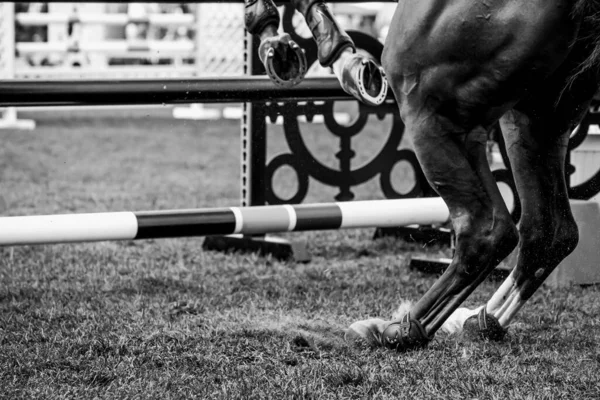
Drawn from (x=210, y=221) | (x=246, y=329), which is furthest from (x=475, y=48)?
(x=210, y=221)

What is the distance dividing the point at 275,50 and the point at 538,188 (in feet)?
3.23

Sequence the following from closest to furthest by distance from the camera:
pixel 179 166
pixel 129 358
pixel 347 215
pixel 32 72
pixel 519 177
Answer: pixel 129 358 < pixel 519 177 < pixel 347 215 < pixel 179 166 < pixel 32 72

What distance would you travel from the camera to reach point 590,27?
271 cm

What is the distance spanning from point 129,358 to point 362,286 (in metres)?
1.52

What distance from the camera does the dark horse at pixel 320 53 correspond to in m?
3.08

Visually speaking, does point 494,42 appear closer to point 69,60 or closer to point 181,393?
point 181,393

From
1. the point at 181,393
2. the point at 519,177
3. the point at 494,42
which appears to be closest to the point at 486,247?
the point at 519,177

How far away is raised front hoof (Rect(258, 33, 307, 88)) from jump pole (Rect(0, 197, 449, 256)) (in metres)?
0.97

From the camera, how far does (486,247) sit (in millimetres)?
2996

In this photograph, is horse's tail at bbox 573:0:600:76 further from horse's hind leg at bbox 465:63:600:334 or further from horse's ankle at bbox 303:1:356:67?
horse's ankle at bbox 303:1:356:67

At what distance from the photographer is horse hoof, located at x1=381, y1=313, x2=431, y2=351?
3086 millimetres

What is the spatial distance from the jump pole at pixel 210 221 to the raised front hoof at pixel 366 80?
113cm

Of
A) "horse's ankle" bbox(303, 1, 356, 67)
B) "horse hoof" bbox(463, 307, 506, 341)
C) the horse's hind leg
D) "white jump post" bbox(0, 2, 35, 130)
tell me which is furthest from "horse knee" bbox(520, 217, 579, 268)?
"white jump post" bbox(0, 2, 35, 130)

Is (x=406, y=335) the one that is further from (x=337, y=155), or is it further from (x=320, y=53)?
(x=337, y=155)
